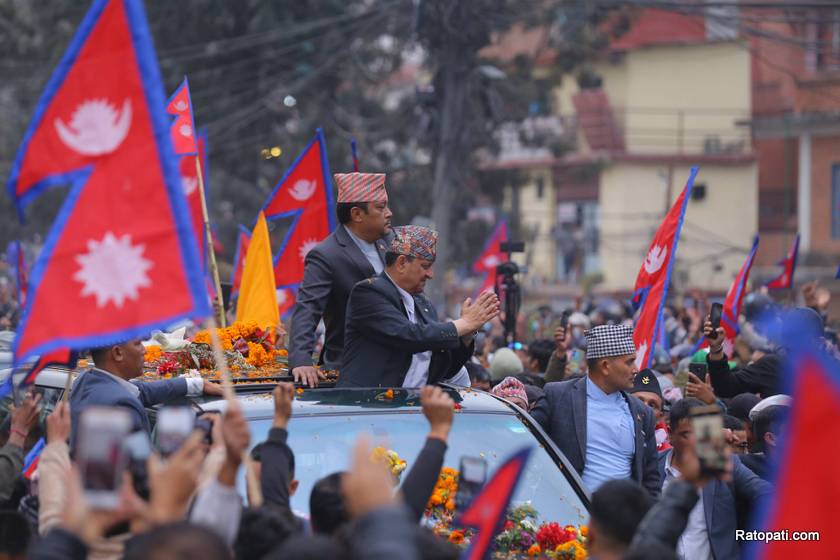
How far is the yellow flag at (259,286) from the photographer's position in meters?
9.06

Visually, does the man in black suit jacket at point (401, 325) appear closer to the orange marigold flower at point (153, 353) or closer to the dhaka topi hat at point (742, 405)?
the orange marigold flower at point (153, 353)

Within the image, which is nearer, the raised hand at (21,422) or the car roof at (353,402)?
the raised hand at (21,422)

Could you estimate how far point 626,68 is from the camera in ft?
129

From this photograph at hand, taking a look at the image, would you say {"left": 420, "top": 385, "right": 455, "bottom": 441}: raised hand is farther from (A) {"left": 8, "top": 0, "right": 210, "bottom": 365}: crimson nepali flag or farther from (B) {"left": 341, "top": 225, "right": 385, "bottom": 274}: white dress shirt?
(B) {"left": 341, "top": 225, "right": 385, "bottom": 274}: white dress shirt

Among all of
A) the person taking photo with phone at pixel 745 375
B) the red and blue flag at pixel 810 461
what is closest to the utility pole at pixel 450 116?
the person taking photo with phone at pixel 745 375

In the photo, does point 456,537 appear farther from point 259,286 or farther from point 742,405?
point 259,286

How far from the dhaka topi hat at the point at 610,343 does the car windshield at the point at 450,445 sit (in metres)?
0.85

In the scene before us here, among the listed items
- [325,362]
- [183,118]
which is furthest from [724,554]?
[183,118]

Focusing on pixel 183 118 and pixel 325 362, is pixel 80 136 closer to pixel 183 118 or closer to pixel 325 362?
pixel 325 362

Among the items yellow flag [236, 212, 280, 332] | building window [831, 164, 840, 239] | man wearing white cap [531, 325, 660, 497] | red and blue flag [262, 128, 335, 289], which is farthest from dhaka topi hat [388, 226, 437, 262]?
building window [831, 164, 840, 239]

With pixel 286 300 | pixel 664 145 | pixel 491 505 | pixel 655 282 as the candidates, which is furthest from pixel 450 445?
pixel 664 145

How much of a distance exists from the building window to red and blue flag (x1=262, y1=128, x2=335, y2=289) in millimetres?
25426

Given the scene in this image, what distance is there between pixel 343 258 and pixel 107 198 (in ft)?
8.71

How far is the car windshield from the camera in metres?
5.02
